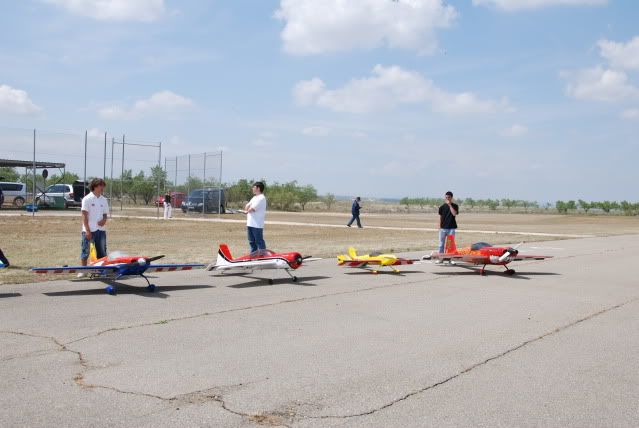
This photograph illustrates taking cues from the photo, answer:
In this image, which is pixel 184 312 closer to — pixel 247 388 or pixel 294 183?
pixel 247 388

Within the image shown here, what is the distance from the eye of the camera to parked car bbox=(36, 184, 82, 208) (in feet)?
138

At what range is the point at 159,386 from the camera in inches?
203

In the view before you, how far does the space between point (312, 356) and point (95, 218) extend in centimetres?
678

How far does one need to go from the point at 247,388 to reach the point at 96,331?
9.46ft

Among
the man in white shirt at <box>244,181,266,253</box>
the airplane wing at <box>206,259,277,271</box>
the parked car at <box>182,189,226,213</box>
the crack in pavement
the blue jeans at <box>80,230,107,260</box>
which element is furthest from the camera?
the parked car at <box>182,189,226,213</box>

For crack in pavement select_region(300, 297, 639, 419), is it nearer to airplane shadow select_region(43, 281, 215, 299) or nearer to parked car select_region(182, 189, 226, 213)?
airplane shadow select_region(43, 281, 215, 299)

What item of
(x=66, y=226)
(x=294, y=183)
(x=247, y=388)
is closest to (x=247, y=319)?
(x=247, y=388)

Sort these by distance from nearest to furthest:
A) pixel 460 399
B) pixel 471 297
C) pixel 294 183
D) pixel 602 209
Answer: pixel 460 399, pixel 471 297, pixel 294 183, pixel 602 209

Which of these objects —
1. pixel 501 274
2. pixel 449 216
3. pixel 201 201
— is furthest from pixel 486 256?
pixel 201 201

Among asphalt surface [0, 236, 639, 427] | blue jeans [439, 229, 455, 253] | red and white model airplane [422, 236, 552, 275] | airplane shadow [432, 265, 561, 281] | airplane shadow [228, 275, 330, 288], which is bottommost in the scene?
asphalt surface [0, 236, 639, 427]

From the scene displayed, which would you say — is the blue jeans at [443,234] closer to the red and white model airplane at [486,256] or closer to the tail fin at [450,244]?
the tail fin at [450,244]

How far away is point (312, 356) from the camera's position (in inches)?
248

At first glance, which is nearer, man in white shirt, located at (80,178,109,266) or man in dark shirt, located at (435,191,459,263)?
man in white shirt, located at (80,178,109,266)

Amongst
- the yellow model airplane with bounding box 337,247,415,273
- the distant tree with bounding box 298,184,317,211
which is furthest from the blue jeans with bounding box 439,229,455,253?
the distant tree with bounding box 298,184,317,211
